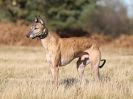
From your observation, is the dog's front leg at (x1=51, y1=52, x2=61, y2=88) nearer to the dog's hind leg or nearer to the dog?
the dog

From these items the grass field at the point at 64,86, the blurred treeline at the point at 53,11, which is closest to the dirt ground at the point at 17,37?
the blurred treeline at the point at 53,11

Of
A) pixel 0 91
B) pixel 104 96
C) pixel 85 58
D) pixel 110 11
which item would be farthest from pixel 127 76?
pixel 110 11

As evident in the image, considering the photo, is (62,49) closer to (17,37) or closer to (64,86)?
(64,86)

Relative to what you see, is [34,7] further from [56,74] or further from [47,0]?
[56,74]

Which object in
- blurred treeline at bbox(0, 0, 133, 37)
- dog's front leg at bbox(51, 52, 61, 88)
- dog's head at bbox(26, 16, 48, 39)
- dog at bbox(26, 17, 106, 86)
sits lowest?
dog's front leg at bbox(51, 52, 61, 88)

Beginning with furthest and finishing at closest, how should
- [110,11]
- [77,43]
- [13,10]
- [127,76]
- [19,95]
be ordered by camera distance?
[110,11], [13,10], [127,76], [77,43], [19,95]

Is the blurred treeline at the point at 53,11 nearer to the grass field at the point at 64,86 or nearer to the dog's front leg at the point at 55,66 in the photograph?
the grass field at the point at 64,86

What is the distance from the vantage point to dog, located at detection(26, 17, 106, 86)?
45.8 feet

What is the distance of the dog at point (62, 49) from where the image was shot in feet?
45.8

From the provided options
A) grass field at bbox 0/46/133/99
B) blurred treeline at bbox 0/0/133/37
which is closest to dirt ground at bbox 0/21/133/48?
blurred treeline at bbox 0/0/133/37

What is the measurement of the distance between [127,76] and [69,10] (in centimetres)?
2657

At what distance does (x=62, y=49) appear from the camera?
14383mm

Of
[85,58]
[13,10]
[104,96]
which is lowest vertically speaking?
[104,96]

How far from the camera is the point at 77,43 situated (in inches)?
586
